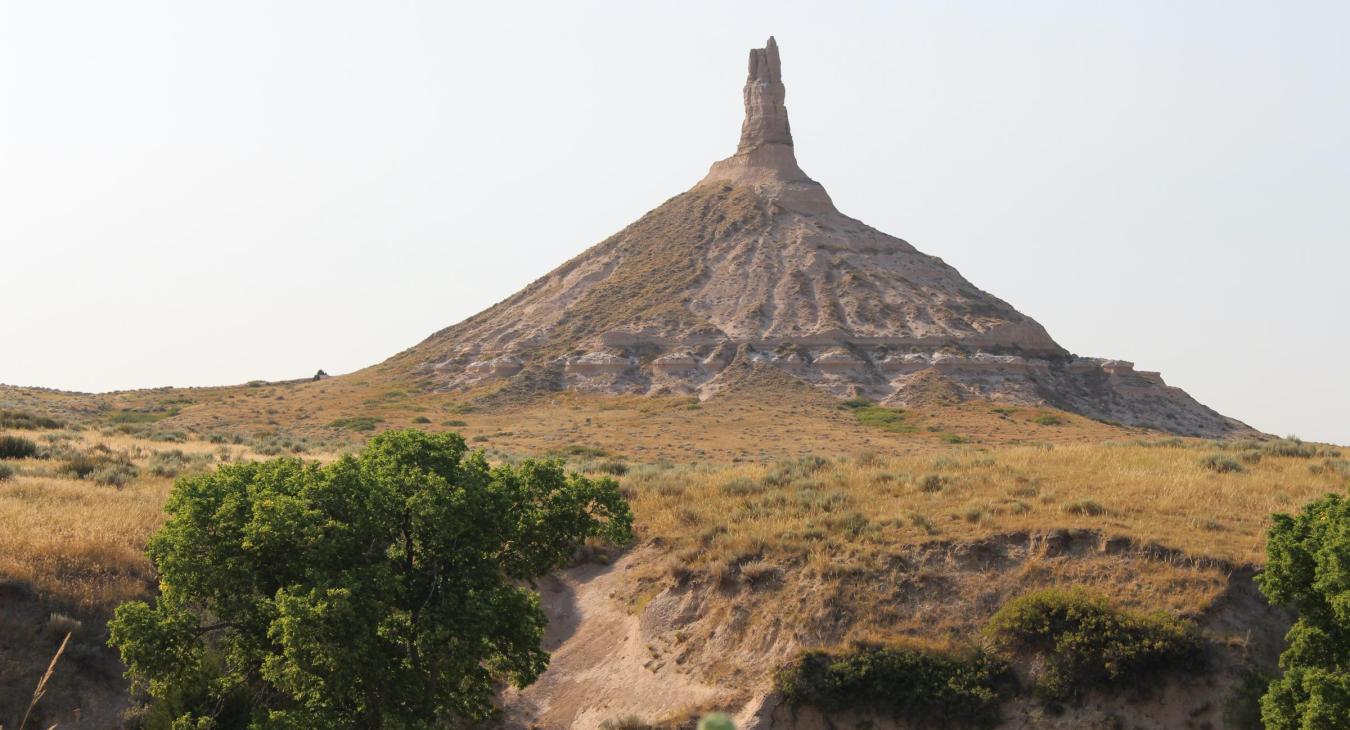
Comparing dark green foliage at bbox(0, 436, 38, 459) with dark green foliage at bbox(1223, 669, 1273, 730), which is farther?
dark green foliage at bbox(0, 436, 38, 459)

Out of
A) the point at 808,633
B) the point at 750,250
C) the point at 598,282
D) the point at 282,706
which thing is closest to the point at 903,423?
the point at 750,250

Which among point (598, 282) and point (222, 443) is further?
point (598, 282)

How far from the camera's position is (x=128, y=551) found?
22359 millimetres

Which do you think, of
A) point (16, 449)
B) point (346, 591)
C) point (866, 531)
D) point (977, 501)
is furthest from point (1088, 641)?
point (16, 449)

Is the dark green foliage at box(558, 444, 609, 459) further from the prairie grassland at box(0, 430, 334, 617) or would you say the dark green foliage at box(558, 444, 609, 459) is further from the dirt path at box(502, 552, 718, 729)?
the dirt path at box(502, 552, 718, 729)

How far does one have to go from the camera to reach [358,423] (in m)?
68.8

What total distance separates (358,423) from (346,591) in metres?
55.7

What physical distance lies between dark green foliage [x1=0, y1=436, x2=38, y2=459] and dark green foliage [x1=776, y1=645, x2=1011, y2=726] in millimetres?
25716

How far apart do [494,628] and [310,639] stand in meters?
2.73

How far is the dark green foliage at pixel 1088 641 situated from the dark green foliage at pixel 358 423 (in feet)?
174

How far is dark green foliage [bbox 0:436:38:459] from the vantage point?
33.3 meters

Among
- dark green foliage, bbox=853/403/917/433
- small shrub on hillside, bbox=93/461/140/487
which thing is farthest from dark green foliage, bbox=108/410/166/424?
dark green foliage, bbox=853/403/917/433

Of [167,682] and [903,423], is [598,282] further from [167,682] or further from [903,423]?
[167,682]

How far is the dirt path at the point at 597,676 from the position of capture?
67.5ft
